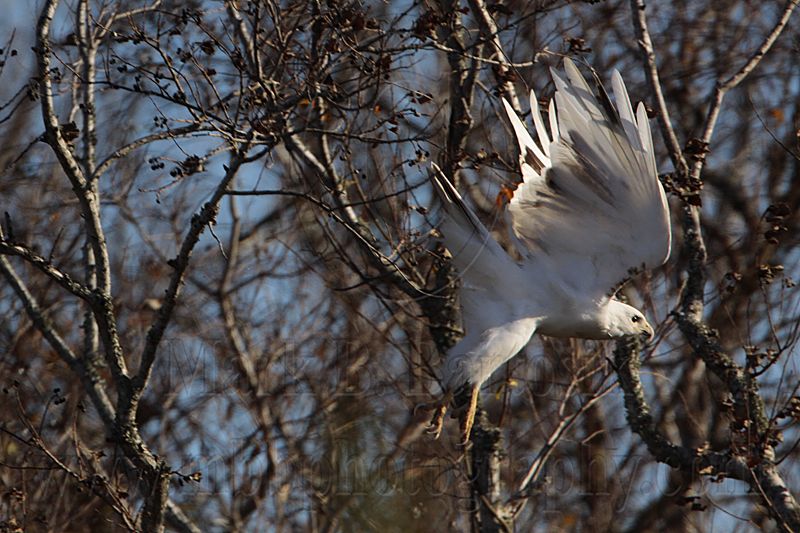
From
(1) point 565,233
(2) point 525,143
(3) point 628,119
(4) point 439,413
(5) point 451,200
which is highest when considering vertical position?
(2) point 525,143

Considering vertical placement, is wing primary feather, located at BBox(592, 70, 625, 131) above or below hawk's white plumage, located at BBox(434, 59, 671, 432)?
above

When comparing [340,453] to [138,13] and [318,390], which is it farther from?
[138,13]

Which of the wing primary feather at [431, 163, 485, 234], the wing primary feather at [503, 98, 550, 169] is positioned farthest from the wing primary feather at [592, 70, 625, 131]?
the wing primary feather at [431, 163, 485, 234]

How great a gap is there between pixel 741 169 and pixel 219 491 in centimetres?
617

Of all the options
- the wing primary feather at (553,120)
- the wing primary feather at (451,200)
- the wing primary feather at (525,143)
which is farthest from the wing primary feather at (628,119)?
the wing primary feather at (451,200)

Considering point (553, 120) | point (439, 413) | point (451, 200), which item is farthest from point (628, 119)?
point (439, 413)

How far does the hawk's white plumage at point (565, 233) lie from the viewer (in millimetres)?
5539

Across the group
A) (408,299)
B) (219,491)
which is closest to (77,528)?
(219,491)

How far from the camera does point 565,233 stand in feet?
19.1

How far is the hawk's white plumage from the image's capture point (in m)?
5.54

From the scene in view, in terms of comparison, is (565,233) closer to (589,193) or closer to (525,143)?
(589,193)

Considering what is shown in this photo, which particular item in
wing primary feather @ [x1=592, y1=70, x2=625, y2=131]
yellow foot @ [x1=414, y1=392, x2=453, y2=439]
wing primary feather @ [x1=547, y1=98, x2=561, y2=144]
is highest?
wing primary feather @ [x1=547, y1=98, x2=561, y2=144]

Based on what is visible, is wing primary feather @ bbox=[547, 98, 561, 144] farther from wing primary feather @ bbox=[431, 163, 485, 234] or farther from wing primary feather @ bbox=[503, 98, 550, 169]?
wing primary feather @ bbox=[431, 163, 485, 234]

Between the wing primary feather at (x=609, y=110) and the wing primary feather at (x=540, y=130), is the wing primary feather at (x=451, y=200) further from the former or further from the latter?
the wing primary feather at (x=609, y=110)
